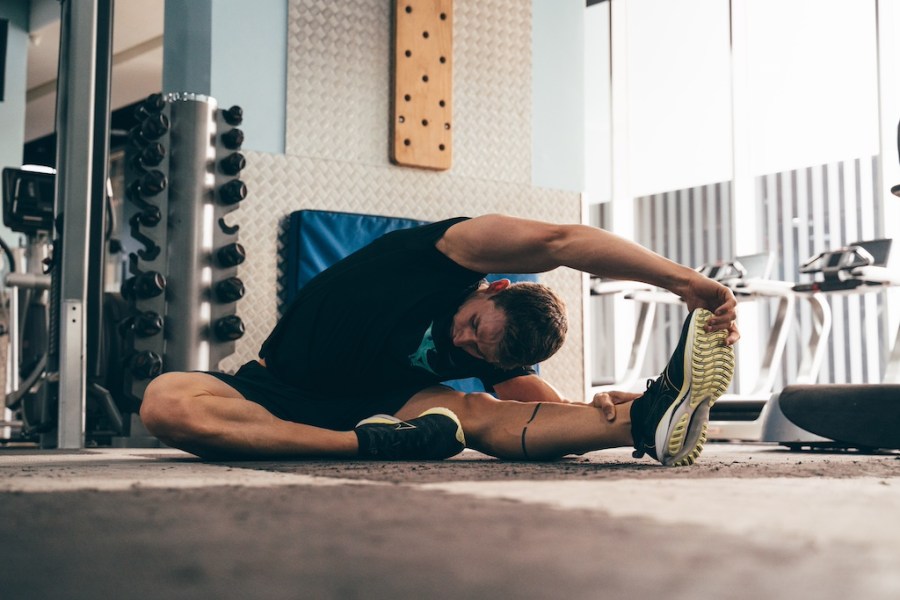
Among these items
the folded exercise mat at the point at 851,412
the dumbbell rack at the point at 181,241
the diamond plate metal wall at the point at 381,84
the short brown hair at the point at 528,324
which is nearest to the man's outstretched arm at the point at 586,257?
the short brown hair at the point at 528,324

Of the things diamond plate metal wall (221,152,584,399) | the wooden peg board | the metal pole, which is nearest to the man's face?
the metal pole

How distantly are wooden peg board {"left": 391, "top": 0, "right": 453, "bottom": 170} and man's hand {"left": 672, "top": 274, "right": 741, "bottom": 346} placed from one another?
2.61 meters

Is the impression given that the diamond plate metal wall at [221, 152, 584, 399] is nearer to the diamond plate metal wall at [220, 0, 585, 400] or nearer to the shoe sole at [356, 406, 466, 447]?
the diamond plate metal wall at [220, 0, 585, 400]

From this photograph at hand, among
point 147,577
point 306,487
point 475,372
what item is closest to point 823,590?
point 147,577

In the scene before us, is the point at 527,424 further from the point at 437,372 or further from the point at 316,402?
the point at 316,402

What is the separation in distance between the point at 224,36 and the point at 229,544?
11.6 ft

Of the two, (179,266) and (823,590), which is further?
(179,266)

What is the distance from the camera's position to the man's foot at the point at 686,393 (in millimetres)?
1961

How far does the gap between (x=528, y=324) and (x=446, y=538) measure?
131 cm

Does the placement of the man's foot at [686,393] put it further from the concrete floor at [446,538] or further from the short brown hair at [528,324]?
the concrete floor at [446,538]

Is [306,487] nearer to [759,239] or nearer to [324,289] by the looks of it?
[324,289]

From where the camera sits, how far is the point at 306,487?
144 centimetres

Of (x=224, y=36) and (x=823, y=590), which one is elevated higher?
(x=224, y=36)

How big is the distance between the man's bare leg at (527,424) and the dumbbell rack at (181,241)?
1.44 meters
